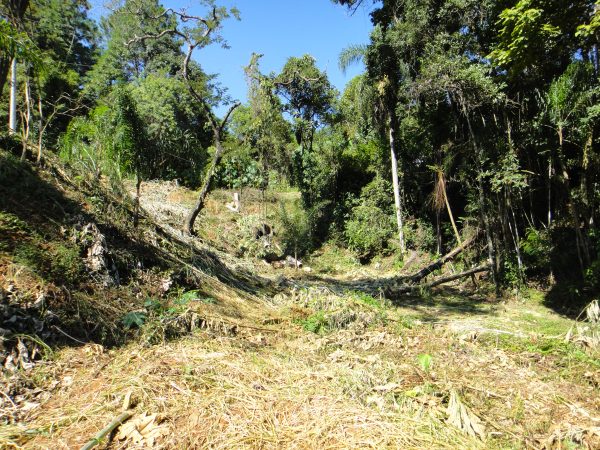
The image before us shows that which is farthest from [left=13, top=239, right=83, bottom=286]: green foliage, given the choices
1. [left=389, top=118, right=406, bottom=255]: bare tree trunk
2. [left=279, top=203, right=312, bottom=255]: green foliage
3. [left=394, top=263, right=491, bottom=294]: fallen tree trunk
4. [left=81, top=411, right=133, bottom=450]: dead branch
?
[left=389, top=118, right=406, bottom=255]: bare tree trunk

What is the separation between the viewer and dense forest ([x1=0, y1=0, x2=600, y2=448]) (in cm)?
531

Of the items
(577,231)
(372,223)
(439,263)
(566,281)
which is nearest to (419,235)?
(372,223)

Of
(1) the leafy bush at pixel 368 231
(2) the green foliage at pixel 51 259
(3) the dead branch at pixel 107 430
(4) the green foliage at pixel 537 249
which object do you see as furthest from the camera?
(1) the leafy bush at pixel 368 231

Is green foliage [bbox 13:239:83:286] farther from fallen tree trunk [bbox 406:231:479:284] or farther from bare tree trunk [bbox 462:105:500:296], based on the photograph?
bare tree trunk [bbox 462:105:500:296]

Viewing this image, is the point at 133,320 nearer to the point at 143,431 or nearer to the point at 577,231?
the point at 143,431

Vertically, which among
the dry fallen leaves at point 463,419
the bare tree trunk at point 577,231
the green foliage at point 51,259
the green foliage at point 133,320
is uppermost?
the bare tree trunk at point 577,231

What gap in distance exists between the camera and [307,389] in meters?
2.46

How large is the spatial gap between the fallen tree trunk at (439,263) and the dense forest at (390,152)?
1.8 inches

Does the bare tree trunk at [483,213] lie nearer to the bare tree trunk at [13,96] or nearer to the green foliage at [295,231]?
the green foliage at [295,231]

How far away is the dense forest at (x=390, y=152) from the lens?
531cm

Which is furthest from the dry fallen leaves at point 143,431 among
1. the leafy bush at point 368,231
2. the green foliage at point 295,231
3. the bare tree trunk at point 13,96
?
the leafy bush at point 368,231

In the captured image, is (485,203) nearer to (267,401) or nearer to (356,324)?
(356,324)

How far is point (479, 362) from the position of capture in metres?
3.29

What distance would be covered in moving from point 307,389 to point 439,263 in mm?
8043
